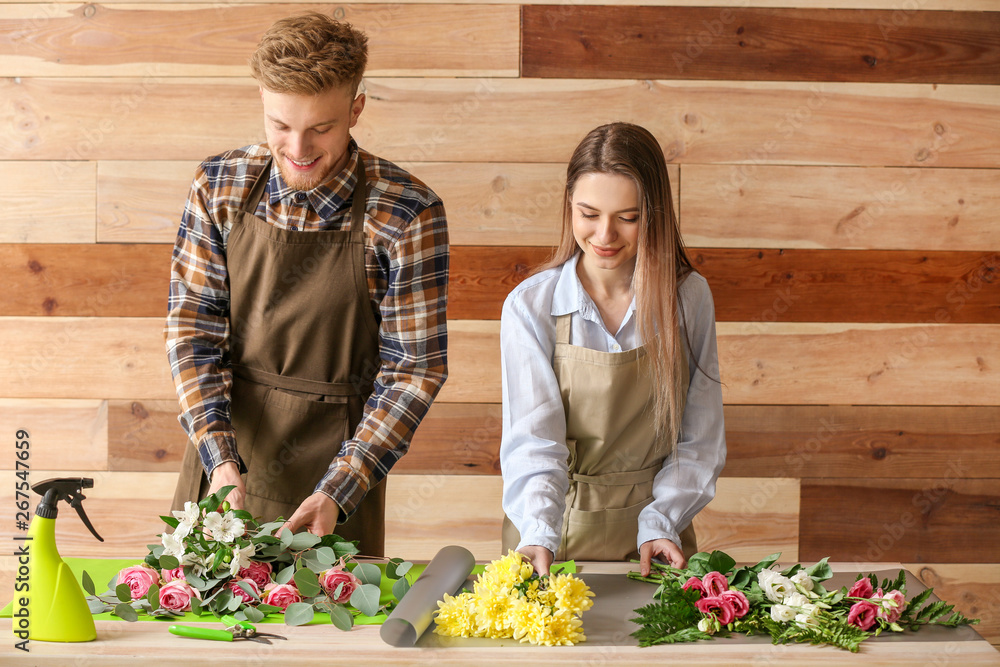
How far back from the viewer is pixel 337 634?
110 centimetres

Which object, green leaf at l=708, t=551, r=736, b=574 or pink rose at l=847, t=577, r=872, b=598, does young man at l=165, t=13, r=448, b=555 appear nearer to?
green leaf at l=708, t=551, r=736, b=574

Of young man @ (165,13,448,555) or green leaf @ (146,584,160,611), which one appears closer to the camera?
green leaf @ (146,584,160,611)

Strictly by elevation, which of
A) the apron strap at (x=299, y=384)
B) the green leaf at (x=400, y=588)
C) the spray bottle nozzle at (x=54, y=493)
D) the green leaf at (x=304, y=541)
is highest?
the apron strap at (x=299, y=384)

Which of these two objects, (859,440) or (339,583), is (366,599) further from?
(859,440)

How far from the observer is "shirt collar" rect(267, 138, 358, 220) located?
164cm

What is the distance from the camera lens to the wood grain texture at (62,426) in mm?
2365

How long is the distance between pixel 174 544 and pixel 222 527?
71mm

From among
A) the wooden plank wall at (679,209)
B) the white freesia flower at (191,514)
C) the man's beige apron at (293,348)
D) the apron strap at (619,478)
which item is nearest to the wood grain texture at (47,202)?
the wooden plank wall at (679,209)

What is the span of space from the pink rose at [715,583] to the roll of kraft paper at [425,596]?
1.21ft

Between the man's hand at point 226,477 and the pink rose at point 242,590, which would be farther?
the man's hand at point 226,477

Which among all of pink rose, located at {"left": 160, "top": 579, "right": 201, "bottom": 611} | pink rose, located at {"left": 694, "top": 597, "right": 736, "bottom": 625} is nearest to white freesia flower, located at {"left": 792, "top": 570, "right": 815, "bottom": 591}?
pink rose, located at {"left": 694, "top": 597, "right": 736, "bottom": 625}

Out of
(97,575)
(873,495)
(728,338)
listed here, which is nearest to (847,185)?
(728,338)

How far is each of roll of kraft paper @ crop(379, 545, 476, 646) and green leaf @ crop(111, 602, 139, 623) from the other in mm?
351

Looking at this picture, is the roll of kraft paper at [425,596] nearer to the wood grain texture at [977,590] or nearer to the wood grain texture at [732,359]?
the wood grain texture at [732,359]
